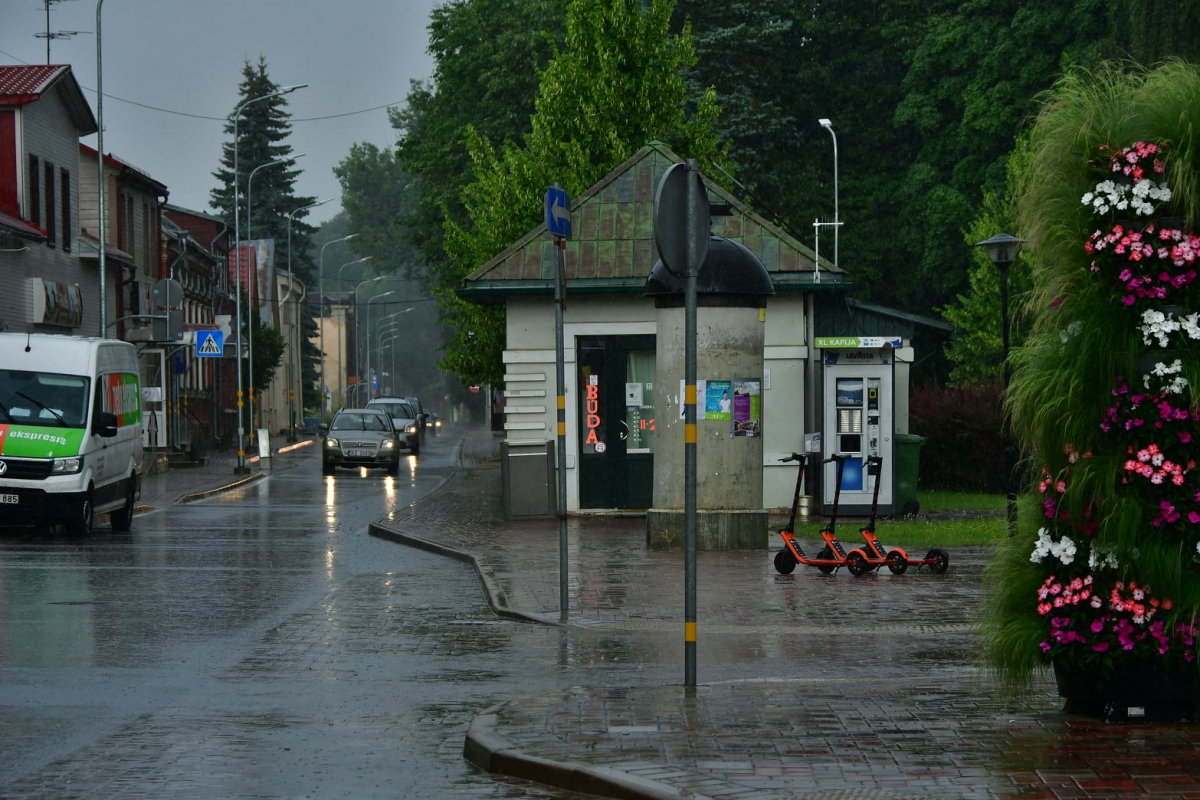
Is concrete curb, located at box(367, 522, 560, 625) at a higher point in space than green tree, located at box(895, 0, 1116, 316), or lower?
lower

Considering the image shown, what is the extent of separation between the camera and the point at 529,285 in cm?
2422

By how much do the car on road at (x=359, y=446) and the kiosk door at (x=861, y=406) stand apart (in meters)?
19.6

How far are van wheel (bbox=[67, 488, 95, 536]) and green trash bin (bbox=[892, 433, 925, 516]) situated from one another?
11.6m

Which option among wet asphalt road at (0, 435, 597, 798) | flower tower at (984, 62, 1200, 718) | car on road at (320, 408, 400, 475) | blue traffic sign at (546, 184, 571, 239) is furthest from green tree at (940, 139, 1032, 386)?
flower tower at (984, 62, 1200, 718)

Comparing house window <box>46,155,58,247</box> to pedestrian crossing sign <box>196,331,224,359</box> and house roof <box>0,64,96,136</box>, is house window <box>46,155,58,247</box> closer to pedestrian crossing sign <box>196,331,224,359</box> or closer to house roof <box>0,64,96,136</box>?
house roof <box>0,64,96,136</box>

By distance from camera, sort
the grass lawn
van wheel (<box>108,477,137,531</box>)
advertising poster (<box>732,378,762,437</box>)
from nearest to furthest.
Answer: advertising poster (<box>732,378,762,437</box>)
the grass lawn
van wheel (<box>108,477,137,531</box>)

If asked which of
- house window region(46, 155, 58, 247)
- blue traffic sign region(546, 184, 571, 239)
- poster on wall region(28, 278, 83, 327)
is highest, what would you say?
house window region(46, 155, 58, 247)

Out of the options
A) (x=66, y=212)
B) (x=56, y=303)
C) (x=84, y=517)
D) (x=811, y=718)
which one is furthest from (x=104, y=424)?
(x=66, y=212)

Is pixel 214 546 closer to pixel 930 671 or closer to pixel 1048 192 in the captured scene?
pixel 930 671

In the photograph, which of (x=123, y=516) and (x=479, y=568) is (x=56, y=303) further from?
(x=479, y=568)

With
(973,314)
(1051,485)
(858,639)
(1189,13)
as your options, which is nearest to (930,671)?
(858,639)

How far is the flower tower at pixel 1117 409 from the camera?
296 inches

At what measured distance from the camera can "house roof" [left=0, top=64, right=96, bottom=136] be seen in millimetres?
38125

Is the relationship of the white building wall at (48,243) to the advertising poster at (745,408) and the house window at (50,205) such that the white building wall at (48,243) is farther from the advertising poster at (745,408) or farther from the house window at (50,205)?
the advertising poster at (745,408)
